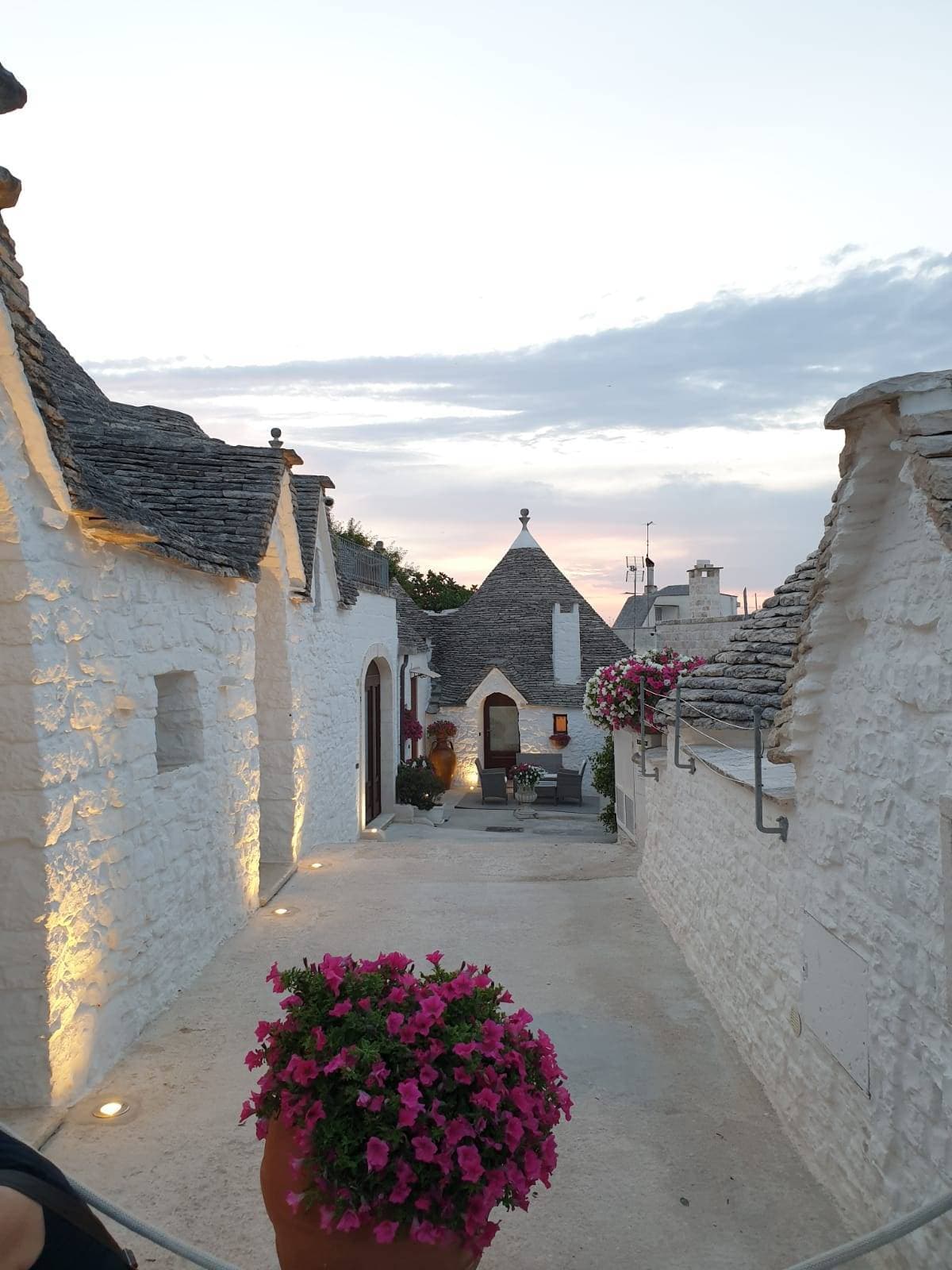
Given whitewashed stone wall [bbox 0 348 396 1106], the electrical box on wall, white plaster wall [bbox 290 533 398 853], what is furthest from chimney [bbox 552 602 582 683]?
the electrical box on wall

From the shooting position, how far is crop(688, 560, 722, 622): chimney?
19266 mm

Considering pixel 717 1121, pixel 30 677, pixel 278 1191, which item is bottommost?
pixel 717 1121

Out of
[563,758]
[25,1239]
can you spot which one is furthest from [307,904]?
[563,758]

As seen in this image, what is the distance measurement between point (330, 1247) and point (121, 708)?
11.5ft

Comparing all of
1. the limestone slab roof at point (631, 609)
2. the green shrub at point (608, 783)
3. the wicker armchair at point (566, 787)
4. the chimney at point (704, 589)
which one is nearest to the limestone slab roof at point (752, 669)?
the green shrub at point (608, 783)

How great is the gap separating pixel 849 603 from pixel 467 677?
2092cm

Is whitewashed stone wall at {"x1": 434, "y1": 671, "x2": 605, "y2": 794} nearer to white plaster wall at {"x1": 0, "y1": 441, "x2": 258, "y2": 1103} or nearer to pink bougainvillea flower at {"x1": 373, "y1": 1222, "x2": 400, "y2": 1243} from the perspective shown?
white plaster wall at {"x1": 0, "y1": 441, "x2": 258, "y2": 1103}

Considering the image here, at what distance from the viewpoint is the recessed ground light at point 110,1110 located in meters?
4.79

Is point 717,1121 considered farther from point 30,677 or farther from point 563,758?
point 563,758

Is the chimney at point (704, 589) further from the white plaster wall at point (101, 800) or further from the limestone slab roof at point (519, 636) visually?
the white plaster wall at point (101, 800)

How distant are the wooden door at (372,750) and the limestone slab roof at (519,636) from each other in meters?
7.20

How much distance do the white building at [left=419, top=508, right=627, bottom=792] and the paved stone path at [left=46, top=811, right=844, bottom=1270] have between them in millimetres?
15005

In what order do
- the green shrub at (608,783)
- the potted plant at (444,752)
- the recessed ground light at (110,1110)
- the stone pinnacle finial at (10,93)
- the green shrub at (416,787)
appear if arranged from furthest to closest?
the potted plant at (444,752)
the green shrub at (416,787)
the green shrub at (608,783)
the recessed ground light at (110,1110)
the stone pinnacle finial at (10,93)

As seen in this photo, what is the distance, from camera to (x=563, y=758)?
77.1ft
